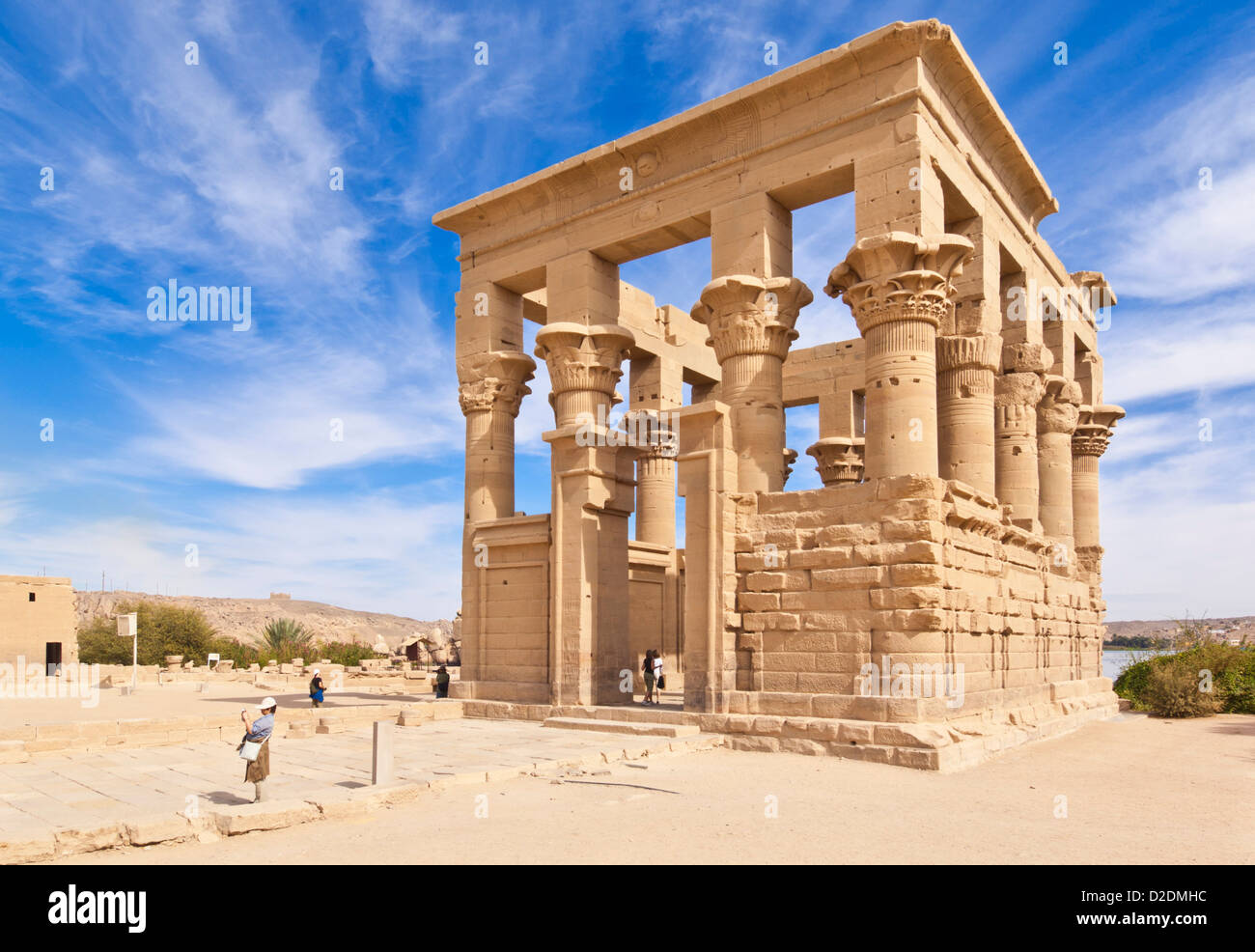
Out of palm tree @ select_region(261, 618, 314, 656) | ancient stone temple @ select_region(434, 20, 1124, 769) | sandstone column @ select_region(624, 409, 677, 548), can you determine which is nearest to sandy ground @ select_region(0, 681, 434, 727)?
ancient stone temple @ select_region(434, 20, 1124, 769)

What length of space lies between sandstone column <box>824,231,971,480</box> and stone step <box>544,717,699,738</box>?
464 centimetres

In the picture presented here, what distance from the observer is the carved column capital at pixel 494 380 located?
18.9m

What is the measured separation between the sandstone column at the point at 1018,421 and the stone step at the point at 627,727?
836 cm

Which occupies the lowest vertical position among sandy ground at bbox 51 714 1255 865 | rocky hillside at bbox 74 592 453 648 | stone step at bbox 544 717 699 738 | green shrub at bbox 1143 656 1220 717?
rocky hillside at bbox 74 592 453 648

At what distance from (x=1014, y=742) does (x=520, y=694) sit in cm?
850

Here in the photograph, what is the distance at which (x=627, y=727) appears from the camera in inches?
547

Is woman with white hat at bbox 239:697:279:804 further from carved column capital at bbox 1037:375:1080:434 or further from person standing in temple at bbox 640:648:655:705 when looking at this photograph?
carved column capital at bbox 1037:375:1080:434

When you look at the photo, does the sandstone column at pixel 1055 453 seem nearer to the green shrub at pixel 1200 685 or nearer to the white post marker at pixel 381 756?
the green shrub at pixel 1200 685

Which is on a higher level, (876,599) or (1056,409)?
(1056,409)

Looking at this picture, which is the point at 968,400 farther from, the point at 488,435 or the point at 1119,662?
the point at 1119,662

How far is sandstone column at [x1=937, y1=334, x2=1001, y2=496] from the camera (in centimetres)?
1570

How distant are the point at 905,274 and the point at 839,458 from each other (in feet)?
33.1

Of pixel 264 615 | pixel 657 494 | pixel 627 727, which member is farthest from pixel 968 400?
pixel 264 615

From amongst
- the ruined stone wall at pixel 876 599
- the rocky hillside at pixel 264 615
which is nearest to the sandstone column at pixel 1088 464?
the ruined stone wall at pixel 876 599
